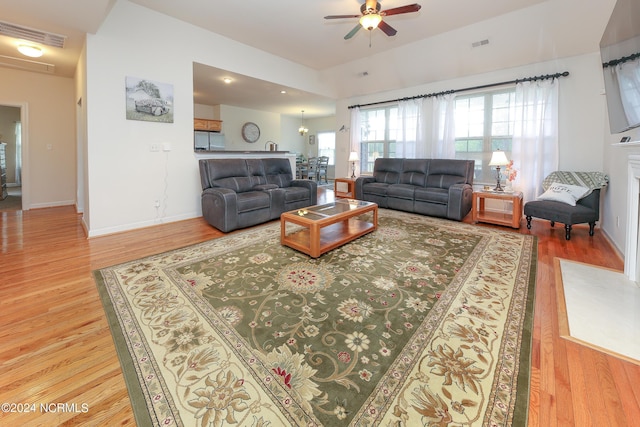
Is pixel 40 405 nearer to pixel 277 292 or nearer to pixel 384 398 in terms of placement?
pixel 277 292

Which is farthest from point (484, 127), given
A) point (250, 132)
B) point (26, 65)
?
point (26, 65)

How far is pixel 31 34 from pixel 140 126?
146 cm

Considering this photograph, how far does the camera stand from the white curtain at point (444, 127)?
5457 millimetres

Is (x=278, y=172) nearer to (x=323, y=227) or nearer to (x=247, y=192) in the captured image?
(x=247, y=192)

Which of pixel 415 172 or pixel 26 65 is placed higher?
pixel 26 65

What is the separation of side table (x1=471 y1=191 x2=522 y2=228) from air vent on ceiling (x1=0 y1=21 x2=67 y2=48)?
20.3 ft

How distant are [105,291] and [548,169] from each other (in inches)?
237

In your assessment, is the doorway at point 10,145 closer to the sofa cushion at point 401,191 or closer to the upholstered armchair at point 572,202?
the sofa cushion at point 401,191

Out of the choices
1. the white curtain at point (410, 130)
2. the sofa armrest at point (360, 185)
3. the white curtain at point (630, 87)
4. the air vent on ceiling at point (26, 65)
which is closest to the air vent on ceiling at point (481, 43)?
the white curtain at point (410, 130)

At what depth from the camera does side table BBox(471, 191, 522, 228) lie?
4023mm

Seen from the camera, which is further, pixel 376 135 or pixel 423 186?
pixel 376 135

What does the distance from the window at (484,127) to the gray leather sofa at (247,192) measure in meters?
3.18

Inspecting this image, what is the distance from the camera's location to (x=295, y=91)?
6391 mm

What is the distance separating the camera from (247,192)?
14.5ft
